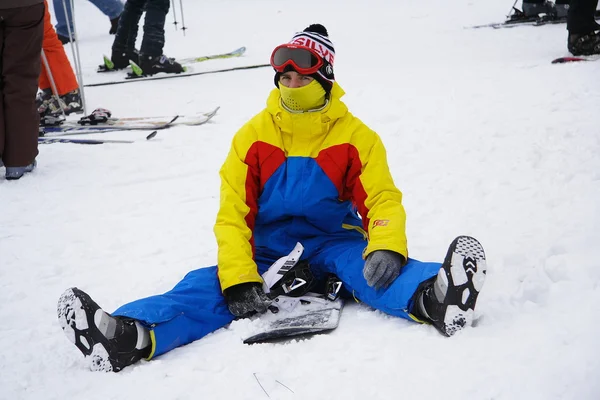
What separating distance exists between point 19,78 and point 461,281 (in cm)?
337

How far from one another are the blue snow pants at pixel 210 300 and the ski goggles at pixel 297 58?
798 mm

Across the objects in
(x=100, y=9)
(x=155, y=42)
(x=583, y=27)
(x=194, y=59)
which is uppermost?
(x=100, y=9)

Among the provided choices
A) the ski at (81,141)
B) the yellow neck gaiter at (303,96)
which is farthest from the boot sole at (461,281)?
the ski at (81,141)

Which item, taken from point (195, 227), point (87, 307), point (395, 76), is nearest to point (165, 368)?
point (87, 307)

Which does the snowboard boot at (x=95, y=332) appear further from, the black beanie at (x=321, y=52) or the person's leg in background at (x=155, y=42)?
the person's leg in background at (x=155, y=42)

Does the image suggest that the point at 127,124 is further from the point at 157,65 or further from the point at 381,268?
the point at 381,268

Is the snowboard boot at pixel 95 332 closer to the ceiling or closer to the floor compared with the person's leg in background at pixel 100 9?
closer to the floor

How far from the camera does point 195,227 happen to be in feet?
12.1

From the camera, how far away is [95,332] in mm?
2100

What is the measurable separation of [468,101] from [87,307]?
13.8 feet

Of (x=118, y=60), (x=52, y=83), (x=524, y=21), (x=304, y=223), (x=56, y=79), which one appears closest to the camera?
(x=304, y=223)

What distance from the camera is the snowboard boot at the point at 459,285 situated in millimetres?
2131

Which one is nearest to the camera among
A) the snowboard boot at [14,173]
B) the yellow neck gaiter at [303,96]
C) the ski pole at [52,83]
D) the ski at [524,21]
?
the yellow neck gaiter at [303,96]

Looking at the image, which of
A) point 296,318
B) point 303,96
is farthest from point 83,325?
point 303,96
